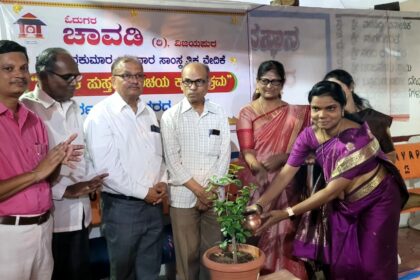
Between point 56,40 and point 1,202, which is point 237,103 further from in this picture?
point 1,202

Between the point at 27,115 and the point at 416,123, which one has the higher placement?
the point at 27,115

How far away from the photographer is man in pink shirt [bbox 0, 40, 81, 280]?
1782 millimetres

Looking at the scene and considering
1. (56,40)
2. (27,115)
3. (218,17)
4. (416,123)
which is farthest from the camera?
(416,123)

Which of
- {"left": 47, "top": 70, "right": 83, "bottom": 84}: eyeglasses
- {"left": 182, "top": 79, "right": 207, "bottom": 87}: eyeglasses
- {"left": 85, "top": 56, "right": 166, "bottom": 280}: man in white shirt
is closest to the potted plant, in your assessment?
{"left": 85, "top": 56, "right": 166, "bottom": 280}: man in white shirt

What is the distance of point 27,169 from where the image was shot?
1857mm

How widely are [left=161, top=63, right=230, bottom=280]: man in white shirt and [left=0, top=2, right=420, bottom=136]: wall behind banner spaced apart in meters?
0.68

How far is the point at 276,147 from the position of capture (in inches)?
116

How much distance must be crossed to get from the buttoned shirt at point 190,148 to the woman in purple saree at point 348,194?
0.45 m

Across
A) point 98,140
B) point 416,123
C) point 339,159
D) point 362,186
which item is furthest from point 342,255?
point 416,123

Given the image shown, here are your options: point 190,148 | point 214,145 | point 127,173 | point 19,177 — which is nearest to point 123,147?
point 127,173

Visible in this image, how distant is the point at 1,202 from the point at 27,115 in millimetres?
406

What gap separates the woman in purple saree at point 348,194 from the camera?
221 centimetres

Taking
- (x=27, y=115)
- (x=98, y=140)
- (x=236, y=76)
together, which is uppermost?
(x=236, y=76)

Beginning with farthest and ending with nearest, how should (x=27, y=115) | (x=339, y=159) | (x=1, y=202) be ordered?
(x=339, y=159)
(x=27, y=115)
(x=1, y=202)
